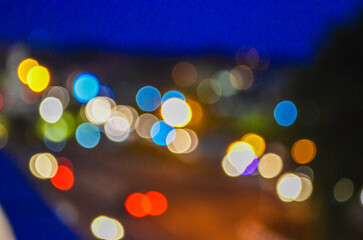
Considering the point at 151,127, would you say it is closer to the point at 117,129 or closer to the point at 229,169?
the point at 117,129

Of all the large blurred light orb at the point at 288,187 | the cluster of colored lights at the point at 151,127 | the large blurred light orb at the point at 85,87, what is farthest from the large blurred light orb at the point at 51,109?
the large blurred light orb at the point at 288,187

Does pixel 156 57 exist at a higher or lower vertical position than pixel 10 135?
higher

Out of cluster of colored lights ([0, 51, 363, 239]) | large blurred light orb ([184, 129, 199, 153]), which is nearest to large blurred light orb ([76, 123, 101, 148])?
cluster of colored lights ([0, 51, 363, 239])

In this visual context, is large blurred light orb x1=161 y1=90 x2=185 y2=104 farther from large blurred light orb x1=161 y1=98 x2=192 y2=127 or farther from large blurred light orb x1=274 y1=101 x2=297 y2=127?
large blurred light orb x1=274 y1=101 x2=297 y2=127

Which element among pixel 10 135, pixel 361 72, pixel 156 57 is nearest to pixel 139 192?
pixel 361 72

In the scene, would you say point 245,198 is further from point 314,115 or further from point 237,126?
point 237,126

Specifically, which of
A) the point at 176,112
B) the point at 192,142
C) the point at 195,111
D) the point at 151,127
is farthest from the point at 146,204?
the point at 176,112
